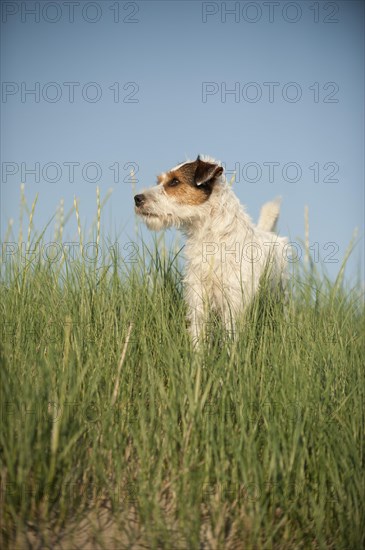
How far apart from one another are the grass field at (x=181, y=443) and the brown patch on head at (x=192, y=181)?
1.80 metres

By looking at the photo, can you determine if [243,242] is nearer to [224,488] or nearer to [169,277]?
[169,277]

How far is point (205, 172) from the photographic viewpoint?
20.5 feet

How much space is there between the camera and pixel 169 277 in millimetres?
6293

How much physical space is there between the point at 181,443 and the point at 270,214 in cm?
469

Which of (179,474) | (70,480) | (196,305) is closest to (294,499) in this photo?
(179,474)

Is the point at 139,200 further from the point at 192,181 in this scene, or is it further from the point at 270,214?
the point at 270,214

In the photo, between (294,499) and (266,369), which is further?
(266,369)

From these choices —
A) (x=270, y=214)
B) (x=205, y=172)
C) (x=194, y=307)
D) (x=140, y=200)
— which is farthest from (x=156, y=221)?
(x=270, y=214)

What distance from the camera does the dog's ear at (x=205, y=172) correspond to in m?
6.21

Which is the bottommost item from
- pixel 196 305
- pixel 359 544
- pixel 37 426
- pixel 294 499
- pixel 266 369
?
pixel 359 544

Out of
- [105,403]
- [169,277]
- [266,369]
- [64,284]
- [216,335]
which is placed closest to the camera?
[105,403]

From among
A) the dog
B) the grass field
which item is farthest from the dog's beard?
the grass field

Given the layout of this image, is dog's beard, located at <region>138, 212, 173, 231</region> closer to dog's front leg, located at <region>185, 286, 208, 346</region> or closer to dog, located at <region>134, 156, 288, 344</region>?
dog, located at <region>134, 156, 288, 344</region>

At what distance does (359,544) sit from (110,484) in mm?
1609
